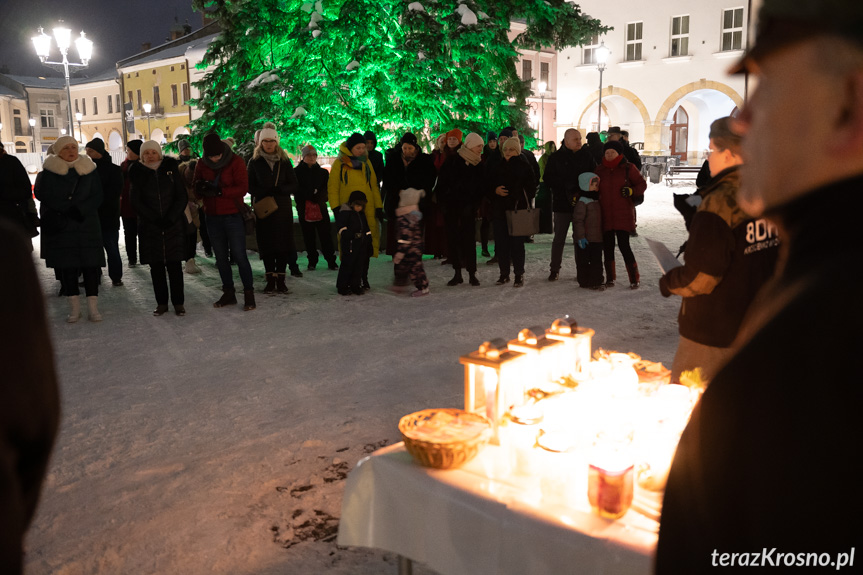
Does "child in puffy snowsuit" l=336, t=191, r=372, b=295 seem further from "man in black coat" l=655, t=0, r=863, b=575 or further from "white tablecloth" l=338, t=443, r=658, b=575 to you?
"man in black coat" l=655, t=0, r=863, b=575

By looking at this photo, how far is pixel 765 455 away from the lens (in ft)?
2.03

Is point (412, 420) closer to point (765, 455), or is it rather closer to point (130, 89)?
point (765, 455)

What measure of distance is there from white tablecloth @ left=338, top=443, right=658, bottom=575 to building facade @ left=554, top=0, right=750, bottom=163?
96.7 ft

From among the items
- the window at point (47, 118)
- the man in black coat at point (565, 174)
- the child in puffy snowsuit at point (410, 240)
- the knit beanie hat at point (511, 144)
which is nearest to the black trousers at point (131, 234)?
the child in puffy snowsuit at point (410, 240)

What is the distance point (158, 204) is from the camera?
7.03 metres

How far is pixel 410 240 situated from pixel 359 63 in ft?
15.8

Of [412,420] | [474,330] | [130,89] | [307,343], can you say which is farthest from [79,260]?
[130,89]

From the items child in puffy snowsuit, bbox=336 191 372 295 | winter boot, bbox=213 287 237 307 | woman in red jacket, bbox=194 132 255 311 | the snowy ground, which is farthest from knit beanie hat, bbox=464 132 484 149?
winter boot, bbox=213 287 237 307

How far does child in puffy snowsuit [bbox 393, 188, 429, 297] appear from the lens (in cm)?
819

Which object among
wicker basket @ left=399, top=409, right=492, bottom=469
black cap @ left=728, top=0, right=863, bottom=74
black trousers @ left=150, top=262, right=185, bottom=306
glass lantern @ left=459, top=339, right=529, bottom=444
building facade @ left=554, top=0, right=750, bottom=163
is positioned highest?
building facade @ left=554, top=0, right=750, bottom=163

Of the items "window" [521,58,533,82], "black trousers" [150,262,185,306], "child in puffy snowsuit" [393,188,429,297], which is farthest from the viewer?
"window" [521,58,533,82]

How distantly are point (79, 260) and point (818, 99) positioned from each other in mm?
7312

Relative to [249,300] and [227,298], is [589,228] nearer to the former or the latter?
[249,300]

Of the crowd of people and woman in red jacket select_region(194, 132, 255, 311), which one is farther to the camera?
woman in red jacket select_region(194, 132, 255, 311)
